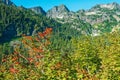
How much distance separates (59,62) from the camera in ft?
169

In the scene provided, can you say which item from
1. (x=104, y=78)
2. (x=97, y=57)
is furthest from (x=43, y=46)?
(x=104, y=78)

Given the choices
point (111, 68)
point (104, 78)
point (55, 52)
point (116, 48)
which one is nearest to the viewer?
point (104, 78)

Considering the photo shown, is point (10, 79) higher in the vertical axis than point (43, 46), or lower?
lower

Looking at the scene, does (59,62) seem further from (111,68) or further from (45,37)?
(45,37)

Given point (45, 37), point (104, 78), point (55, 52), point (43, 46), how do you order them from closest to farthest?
1. point (104, 78)
2. point (55, 52)
3. point (43, 46)
4. point (45, 37)

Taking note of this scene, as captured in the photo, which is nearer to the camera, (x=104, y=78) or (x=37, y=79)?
(x=104, y=78)

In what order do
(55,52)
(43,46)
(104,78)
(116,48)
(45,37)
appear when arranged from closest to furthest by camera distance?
(104,78), (116,48), (55,52), (43,46), (45,37)

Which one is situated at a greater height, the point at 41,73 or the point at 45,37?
the point at 45,37

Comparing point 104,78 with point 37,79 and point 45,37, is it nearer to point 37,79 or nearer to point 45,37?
point 37,79

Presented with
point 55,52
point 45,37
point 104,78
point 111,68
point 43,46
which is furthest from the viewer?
point 45,37

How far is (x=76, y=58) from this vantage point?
69.4 metres

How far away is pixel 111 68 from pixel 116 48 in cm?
555

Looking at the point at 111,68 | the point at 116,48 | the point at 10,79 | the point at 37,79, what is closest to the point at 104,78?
the point at 111,68

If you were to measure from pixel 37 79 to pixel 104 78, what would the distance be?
12.9 meters
